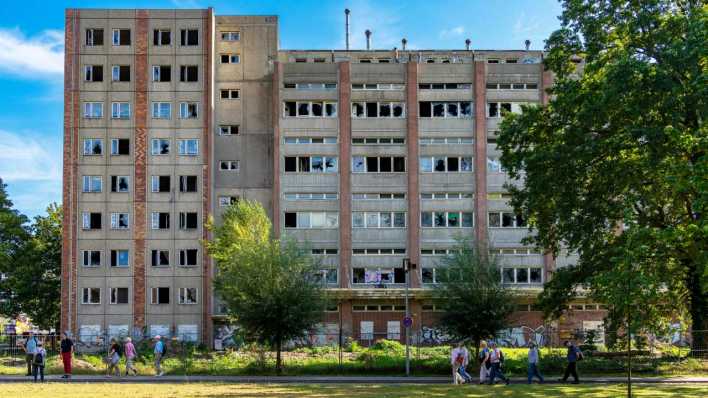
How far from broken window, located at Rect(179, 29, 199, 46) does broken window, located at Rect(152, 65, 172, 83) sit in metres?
2.40

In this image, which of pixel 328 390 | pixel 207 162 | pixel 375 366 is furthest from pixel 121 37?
pixel 328 390

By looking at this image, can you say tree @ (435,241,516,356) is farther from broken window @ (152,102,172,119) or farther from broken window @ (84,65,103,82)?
broken window @ (84,65,103,82)

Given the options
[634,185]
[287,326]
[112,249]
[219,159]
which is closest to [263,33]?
[219,159]

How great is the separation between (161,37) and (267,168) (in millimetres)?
13628

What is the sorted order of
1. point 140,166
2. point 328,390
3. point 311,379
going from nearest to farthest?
point 328,390 → point 311,379 → point 140,166

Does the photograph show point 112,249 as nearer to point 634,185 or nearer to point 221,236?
point 221,236

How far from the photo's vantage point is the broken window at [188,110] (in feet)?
222

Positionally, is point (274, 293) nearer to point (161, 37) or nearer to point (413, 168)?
point (413, 168)

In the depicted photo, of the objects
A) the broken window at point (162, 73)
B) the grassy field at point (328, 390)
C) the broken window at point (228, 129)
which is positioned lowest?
the grassy field at point (328, 390)

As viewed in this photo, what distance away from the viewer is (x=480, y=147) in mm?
68375

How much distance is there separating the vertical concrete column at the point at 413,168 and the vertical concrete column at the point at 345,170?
480cm

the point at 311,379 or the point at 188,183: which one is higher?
the point at 188,183

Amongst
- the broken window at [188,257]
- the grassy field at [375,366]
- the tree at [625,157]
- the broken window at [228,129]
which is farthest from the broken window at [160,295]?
the tree at [625,157]

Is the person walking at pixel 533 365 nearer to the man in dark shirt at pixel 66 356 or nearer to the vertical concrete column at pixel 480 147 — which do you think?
the man in dark shirt at pixel 66 356
